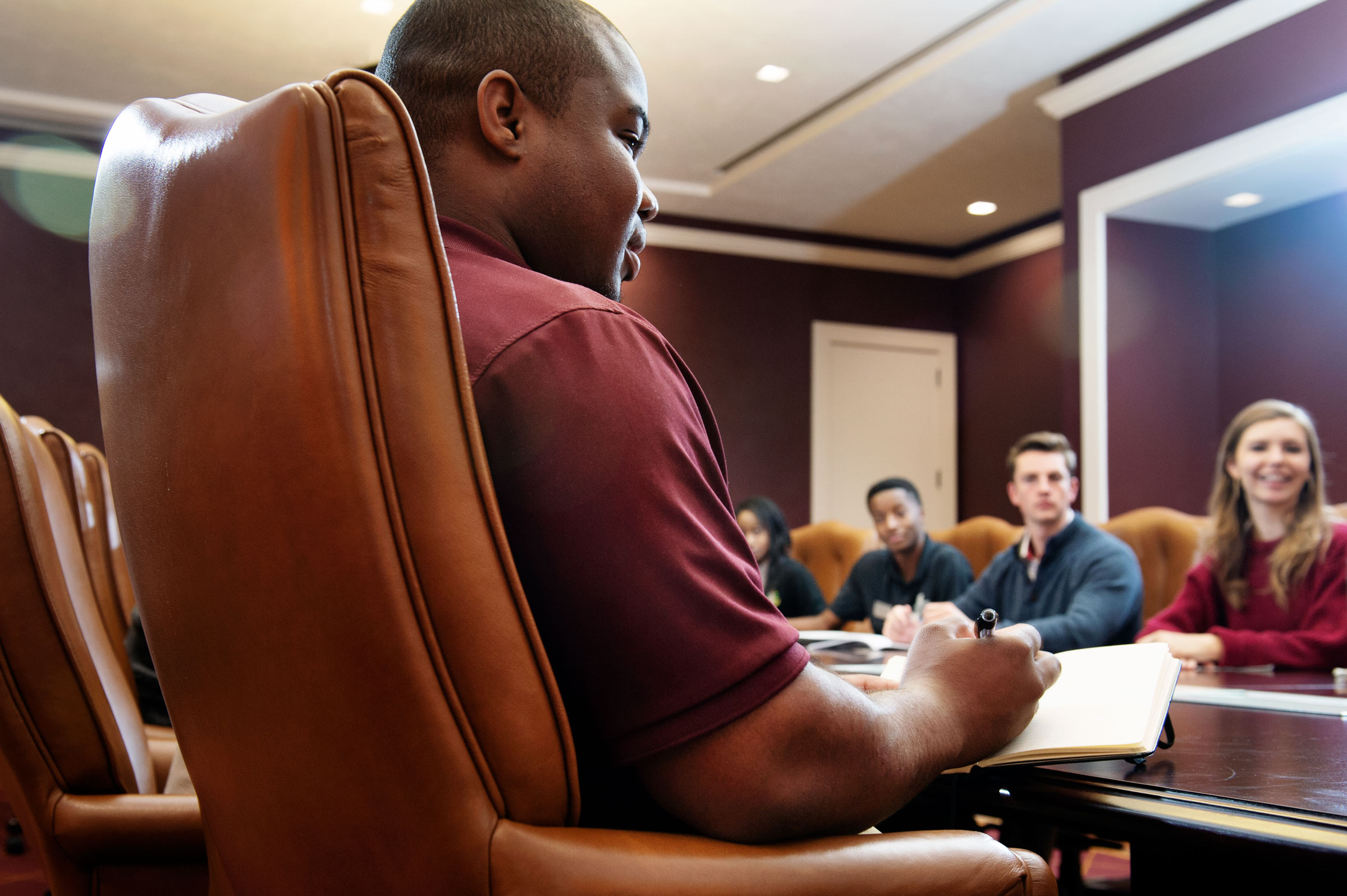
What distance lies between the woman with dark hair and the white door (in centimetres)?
253

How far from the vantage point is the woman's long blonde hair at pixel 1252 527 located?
8.51 feet

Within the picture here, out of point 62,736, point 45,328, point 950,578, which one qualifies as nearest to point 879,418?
point 950,578

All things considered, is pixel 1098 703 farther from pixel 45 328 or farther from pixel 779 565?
pixel 45 328

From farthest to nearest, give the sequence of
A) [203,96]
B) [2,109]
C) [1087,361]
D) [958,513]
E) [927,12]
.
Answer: [958,513]
[2,109]
[1087,361]
[927,12]
[203,96]

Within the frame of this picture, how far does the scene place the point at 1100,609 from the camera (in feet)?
9.53

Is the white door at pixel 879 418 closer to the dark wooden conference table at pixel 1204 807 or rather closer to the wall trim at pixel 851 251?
the wall trim at pixel 851 251

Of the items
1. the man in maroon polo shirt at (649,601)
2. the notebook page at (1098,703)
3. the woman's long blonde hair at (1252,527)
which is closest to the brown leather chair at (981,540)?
the woman's long blonde hair at (1252,527)

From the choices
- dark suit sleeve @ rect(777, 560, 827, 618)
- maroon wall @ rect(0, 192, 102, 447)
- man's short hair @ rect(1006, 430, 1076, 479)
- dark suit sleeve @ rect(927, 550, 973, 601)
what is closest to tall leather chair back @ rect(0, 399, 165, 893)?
man's short hair @ rect(1006, 430, 1076, 479)

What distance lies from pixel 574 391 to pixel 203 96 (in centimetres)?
38

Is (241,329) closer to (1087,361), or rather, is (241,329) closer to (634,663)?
(634,663)

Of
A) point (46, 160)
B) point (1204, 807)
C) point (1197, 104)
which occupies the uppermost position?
point (46, 160)

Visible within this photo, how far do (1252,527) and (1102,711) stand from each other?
2.25 metres

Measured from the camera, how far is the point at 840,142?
19.4 ft

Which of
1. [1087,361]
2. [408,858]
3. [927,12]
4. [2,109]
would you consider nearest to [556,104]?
[408,858]
